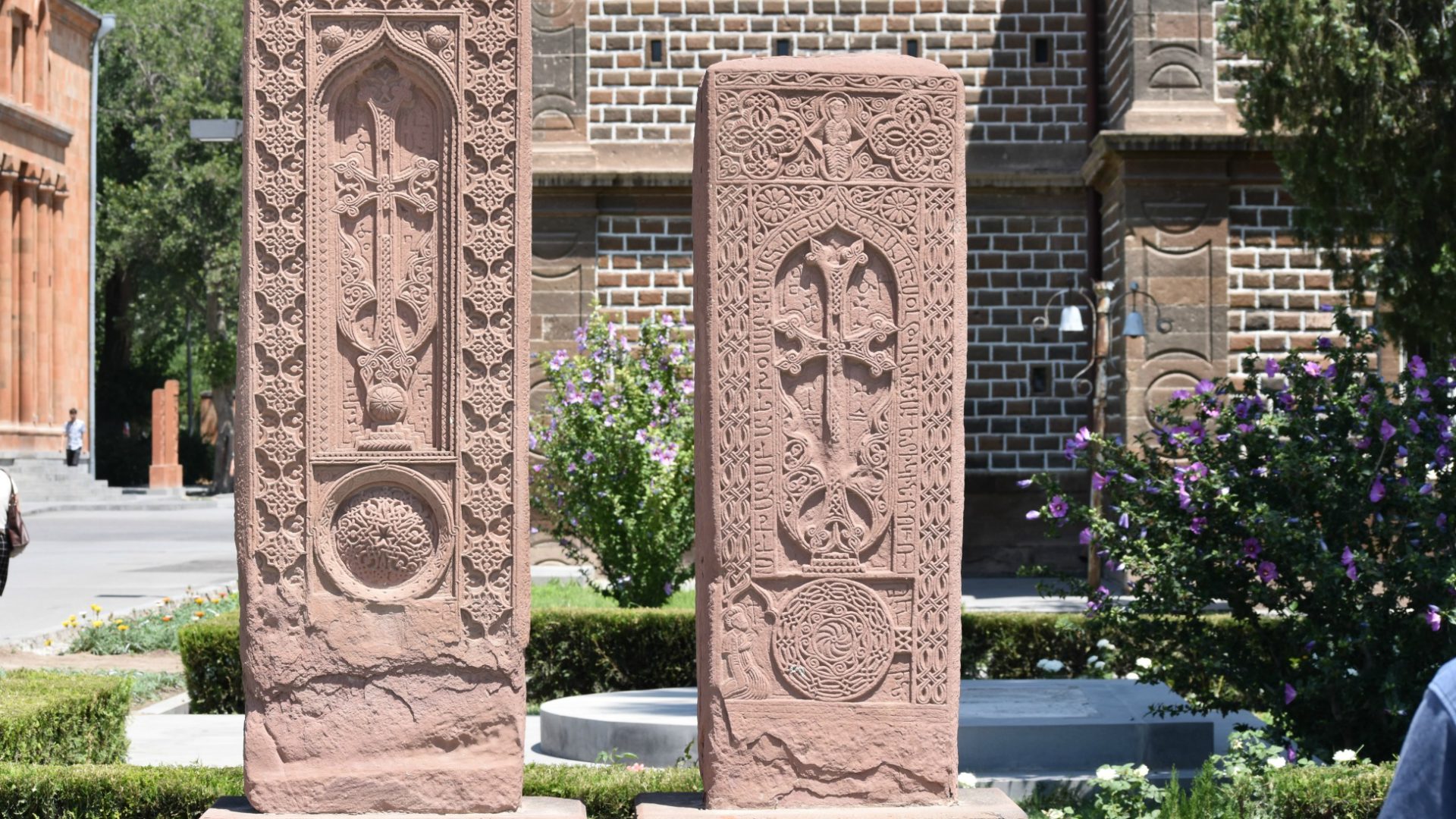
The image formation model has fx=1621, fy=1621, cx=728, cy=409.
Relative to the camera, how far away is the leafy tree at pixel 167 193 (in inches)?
1468

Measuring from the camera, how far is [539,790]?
5398mm

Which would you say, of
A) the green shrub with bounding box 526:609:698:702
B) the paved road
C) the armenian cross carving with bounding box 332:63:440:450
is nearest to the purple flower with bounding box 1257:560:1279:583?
the armenian cross carving with bounding box 332:63:440:450

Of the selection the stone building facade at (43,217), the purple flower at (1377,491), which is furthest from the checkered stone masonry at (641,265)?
the stone building facade at (43,217)

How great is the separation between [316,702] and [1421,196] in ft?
29.1

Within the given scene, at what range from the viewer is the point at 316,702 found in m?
4.30

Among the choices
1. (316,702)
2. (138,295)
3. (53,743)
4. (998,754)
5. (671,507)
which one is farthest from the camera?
(138,295)

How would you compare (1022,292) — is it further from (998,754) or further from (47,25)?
(47,25)

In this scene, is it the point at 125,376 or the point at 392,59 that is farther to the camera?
the point at 125,376

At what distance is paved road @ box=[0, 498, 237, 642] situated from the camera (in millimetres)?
13156

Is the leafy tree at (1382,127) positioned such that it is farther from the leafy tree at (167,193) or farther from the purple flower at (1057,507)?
the leafy tree at (167,193)

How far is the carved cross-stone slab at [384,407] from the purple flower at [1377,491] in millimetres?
3372

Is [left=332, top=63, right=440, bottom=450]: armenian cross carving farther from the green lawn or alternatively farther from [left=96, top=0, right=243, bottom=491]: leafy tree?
[left=96, top=0, right=243, bottom=491]: leafy tree

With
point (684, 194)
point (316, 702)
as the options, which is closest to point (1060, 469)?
point (684, 194)

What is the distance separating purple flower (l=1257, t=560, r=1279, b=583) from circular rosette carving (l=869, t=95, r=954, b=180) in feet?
8.27
